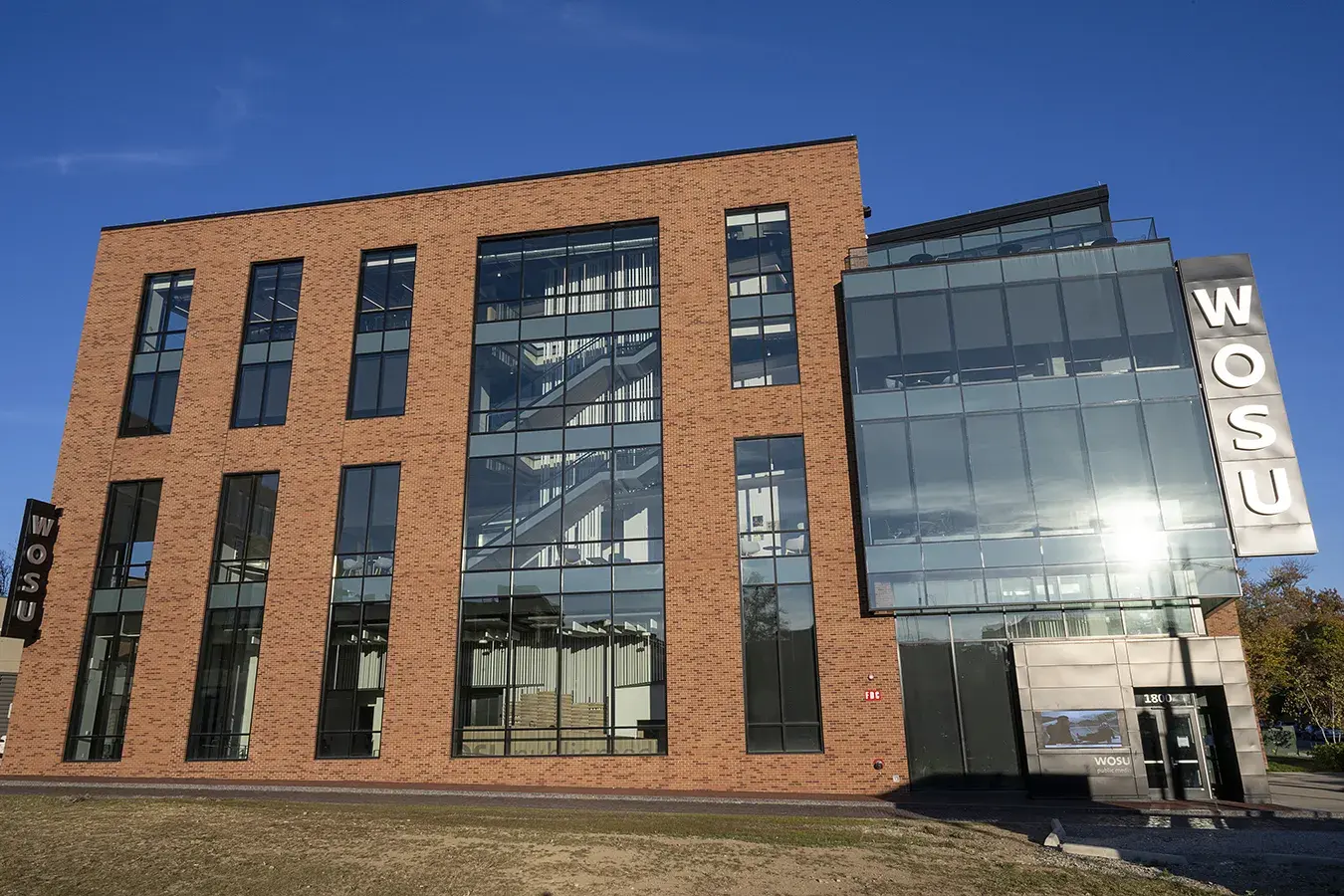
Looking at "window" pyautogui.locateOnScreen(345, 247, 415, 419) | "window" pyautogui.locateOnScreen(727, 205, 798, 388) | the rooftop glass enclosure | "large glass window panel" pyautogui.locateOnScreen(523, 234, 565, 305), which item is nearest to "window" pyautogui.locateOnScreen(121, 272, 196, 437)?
"window" pyautogui.locateOnScreen(345, 247, 415, 419)

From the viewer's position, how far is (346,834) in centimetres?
1430

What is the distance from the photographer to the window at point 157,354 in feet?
92.0

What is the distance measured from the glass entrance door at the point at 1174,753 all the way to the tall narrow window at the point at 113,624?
2621cm

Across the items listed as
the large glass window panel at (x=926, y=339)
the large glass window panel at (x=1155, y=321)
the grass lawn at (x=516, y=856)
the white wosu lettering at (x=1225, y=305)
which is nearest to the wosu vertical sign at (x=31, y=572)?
the grass lawn at (x=516, y=856)

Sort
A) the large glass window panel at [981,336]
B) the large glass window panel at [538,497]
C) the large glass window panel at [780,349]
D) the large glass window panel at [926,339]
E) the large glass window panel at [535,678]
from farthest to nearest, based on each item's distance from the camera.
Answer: the large glass window panel at [780,349], the large glass window panel at [538,497], the large glass window panel at [926,339], the large glass window panel at [535,678], the large glass window panel at [981,336]

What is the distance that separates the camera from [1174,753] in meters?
20.8

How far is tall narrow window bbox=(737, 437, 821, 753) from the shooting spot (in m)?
22.3

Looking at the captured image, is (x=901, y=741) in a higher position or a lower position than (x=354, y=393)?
lower

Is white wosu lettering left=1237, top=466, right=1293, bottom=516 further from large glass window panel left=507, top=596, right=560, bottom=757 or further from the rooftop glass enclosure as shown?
large glass window panel left=507, top=596, right=560, bottom=757

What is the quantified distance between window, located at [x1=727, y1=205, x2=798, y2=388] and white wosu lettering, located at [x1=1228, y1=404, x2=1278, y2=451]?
10.5 meters

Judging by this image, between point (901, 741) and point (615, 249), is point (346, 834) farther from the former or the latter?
point (615, 249)

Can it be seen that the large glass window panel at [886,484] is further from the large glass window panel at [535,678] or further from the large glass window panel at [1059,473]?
the large glass window panel at [535,678]

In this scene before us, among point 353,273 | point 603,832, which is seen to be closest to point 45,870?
point 603,832

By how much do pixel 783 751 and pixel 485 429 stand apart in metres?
11.9
